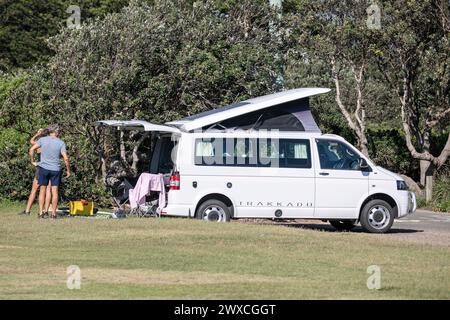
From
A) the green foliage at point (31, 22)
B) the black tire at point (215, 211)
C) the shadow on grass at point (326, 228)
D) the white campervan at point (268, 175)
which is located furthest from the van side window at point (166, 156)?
the green foliage at point (31, 22)

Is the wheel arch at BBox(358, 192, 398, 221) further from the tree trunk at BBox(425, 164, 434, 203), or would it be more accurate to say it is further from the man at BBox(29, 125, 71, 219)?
the tree trunk at BBox(425, 164, 434, 203)

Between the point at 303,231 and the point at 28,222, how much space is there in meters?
5.01

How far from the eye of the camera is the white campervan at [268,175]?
63.2 feet

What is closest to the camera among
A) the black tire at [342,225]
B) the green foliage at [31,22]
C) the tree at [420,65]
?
the black tire at [342,225]

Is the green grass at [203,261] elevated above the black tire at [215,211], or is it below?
below

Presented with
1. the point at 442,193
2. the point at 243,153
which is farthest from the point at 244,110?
the point at 442,193

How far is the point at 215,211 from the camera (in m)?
19.5

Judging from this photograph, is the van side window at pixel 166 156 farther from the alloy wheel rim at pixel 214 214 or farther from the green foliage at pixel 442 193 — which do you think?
the green foliage at pixel 442 193

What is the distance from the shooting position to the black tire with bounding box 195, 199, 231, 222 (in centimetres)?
1941

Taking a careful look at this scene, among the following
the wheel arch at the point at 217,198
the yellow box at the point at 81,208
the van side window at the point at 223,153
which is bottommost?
the yellow box at the point at 81,208

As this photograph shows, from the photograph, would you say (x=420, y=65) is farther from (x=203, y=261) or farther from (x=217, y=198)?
(x=203, y=261)

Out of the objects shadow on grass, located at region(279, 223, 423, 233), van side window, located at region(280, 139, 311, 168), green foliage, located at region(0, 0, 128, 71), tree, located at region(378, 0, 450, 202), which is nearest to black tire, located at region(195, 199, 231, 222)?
van side window, located at region(280, 139, 311, 168)

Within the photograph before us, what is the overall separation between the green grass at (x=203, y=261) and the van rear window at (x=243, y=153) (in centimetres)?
134
